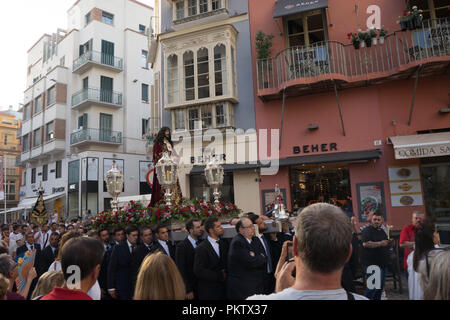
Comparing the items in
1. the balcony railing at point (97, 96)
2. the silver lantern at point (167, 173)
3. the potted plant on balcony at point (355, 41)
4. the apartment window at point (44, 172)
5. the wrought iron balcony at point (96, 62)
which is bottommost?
the silver lantern at point (167, 173)

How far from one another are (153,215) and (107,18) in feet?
83.9

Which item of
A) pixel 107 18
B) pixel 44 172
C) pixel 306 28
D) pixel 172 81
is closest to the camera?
pixel 306 28

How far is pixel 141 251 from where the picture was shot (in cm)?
536

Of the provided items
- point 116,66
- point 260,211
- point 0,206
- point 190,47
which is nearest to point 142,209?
point 260,211

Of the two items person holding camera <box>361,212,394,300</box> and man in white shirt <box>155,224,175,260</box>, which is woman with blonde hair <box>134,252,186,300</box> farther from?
person holding camera <box>361,212,394,300</box>

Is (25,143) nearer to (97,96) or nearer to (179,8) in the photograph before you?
(97,96)

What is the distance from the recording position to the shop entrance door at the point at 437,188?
11727mm

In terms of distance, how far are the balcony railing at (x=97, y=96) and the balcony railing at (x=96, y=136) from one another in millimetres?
2320

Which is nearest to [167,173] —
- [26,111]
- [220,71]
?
[220,71]

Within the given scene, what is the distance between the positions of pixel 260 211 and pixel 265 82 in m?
5.53

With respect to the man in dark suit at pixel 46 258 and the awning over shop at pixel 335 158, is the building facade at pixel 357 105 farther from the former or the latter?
the man in dark suit at pixel 46 258

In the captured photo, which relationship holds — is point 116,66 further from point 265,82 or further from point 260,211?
point 260,211

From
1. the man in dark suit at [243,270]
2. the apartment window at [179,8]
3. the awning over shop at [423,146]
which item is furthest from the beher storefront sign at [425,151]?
the apartment window at [179,8]

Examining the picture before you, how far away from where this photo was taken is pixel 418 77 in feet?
39.4
